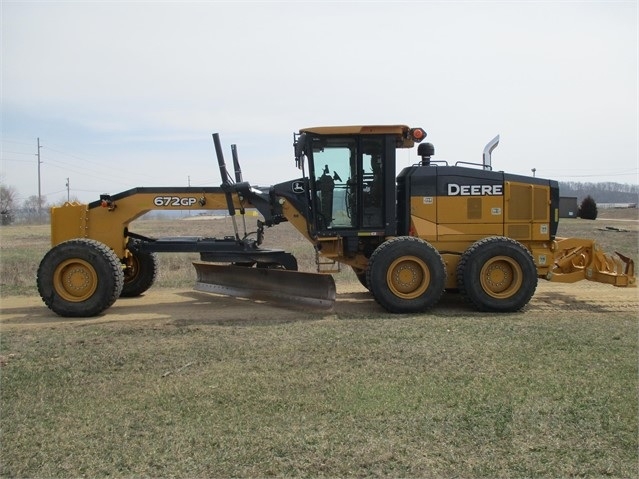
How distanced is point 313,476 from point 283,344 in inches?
123

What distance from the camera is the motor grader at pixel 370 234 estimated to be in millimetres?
9156

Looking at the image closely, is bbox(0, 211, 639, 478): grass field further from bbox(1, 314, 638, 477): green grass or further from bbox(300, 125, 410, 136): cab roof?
bbox(300, 125, 410, 136): cab roof

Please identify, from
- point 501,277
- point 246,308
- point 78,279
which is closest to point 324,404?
point 246,308

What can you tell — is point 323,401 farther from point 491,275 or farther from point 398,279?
point 491,275

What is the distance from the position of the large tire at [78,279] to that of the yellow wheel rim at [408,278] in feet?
14.0

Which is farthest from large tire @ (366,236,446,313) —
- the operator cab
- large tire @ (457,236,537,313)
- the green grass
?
the green grass

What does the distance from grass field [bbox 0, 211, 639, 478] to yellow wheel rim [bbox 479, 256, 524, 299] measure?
1515mm

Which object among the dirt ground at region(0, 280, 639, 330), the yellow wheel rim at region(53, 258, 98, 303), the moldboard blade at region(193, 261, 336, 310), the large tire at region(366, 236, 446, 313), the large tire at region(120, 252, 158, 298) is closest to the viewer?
the dirt ground at region(0, 280, 639, 330)

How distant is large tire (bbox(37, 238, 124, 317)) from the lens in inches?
359

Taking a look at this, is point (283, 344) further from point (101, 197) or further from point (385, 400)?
point (101, 197)

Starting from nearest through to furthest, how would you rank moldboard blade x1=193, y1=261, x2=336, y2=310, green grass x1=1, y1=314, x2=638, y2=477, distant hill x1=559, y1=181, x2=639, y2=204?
1. green grass x1=1, y1=314, x2=638, y2=477
2. moldboard blade x1=193, y1=261, x2=336, y2=310
3. distant hill x1=559, y1=181, x2=639, y2=204

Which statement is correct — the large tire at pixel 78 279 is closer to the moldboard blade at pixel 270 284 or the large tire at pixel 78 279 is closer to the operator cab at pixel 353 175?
the moldboard blade at pixel 270 284

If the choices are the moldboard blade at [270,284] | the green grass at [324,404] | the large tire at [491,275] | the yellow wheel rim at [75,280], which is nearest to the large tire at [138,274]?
the moldboard blade at [270,284]

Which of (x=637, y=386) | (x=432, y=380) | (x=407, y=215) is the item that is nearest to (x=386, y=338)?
(x=432, y=380)
